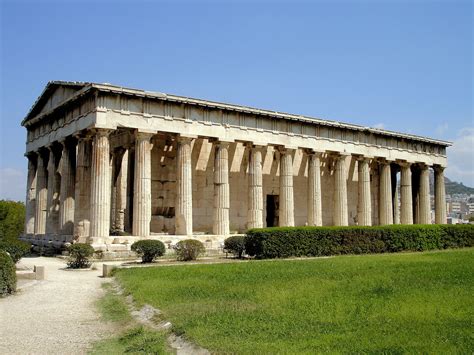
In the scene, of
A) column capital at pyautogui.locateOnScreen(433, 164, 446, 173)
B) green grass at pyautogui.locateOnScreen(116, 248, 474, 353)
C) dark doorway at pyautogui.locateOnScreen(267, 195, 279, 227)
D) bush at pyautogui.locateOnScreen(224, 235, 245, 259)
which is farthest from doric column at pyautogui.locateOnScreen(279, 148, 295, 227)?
column capital at pyautogui.locateOnScreen(433, 164, 446, 173)

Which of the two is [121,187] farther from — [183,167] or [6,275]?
[6,275]

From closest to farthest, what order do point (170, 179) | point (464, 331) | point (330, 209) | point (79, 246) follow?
point (464, 331) < point (79, 246) < point (170, 179) < point (330, 209)

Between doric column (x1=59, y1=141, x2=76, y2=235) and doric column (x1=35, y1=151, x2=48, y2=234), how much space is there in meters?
3.83

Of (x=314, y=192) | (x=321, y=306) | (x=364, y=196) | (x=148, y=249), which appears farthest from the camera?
(x=364, y=196)

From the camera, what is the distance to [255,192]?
32.3 metres

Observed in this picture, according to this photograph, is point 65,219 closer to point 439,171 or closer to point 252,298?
point 252,298

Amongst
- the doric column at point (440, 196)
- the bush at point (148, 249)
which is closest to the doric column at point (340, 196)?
the doric column at point (440, 196)

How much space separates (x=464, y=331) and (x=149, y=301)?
739 cm

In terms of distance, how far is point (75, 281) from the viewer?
17.7 meters

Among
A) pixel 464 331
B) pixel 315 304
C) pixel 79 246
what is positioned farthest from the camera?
pixel 79 246

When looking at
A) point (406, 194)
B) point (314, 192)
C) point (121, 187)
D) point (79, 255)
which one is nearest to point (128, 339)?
point (79, 255)

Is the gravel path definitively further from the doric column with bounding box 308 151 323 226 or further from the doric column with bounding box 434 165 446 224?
the doric column with bounding box 434 165 446 224

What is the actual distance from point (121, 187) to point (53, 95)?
765cm

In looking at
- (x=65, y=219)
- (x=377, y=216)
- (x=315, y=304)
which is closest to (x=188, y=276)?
(x=315, y=304)
